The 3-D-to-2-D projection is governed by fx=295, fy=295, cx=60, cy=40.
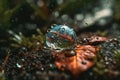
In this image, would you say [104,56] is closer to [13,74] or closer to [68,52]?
[68,52]

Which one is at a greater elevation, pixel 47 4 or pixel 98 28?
pixel 47 4

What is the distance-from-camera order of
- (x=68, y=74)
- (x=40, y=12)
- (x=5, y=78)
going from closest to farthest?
(x=68, y=74), (x=5, y=78), (x=40, y=12)

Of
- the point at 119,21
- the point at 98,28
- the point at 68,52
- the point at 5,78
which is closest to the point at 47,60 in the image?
the point at 68,52

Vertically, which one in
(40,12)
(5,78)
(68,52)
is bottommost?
(5,78)

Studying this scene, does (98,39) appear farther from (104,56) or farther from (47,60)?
(47,60)

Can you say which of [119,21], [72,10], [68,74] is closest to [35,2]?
[72,10]

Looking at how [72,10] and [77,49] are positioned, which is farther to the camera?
[72,10]

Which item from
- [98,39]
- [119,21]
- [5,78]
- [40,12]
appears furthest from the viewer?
[119,21]
